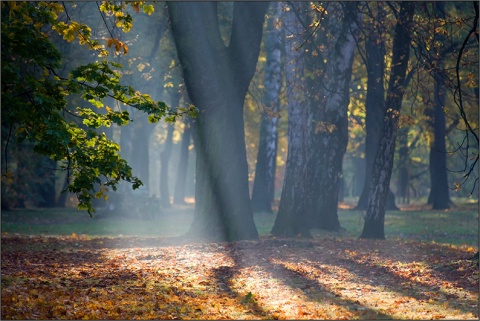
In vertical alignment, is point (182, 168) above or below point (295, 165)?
above

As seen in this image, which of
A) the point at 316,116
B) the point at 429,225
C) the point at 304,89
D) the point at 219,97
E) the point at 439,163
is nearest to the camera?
the point at 219,97

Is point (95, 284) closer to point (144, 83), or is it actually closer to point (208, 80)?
point (208, 80)

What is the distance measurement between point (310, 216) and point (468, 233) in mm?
4902

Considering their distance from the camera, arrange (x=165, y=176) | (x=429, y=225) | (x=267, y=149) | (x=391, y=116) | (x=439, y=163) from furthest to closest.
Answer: (x=165, y=176) < (x=439, y=163) < (x=267, y=149) < (x=429, y=225) < (x=391, y=116)

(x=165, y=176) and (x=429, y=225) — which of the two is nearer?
(x=429, y=225)

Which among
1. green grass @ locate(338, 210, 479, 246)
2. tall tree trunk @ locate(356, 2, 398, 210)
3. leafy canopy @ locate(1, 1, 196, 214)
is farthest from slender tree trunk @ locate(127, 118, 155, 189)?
leafy canopy @ locate(1, 1, 196, 214)

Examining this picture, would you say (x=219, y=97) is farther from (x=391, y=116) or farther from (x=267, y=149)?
(x=267, y=149)

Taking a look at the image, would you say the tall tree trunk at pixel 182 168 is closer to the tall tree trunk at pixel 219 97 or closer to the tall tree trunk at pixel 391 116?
the tall tree trunk at pixel 391 116

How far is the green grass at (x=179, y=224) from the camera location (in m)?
22.0

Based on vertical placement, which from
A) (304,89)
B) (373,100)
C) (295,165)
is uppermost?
(373,100)

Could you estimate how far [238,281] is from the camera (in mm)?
11281

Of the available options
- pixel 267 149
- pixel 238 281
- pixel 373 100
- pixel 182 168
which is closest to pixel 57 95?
pixel 238 281

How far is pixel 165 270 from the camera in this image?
1223 centimetres

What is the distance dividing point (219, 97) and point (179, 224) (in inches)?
443
